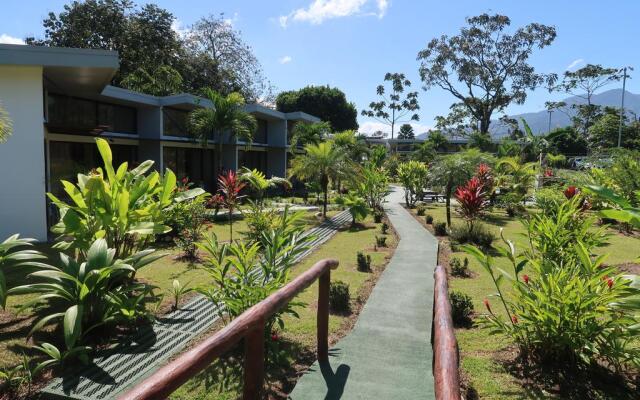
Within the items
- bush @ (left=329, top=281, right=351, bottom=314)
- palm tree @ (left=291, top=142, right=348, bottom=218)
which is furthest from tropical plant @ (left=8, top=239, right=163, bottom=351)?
palm tree @ (left=291, top=142, right=348, bottom=218)

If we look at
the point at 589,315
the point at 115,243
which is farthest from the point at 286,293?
the point at 115,243

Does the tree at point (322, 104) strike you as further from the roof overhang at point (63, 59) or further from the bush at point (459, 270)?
the bush at point (459, 270)

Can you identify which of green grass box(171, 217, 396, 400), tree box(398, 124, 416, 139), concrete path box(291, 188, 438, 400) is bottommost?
green grass box(171, 217, 396, 400)

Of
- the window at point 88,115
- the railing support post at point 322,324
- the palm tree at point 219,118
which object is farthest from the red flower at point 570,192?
the window at point 88,115

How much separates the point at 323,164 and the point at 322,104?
32.2 meters

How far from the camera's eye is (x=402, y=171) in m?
20.2

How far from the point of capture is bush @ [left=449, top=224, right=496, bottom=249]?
36.1 ft

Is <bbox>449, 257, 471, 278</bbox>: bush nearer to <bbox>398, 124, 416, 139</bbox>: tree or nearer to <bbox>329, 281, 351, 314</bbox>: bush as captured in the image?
<bbox>329, 281, 351, 314</bbox>: bush

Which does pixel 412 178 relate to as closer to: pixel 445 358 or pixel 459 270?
pixel 459 270

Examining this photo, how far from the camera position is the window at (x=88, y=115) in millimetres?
14266

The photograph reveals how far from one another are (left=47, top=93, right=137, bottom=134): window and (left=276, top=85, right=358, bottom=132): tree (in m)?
29.2

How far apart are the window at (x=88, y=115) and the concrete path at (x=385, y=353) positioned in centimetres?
966

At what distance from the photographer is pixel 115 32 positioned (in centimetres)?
2822

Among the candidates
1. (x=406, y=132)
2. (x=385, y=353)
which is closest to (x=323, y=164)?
(x=385, y=353)
